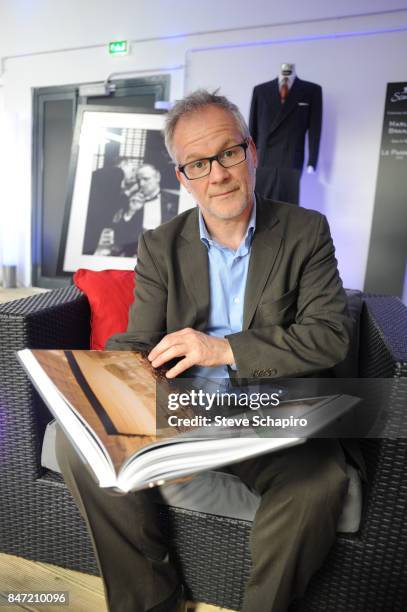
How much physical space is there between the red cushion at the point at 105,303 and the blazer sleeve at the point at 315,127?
270 cm

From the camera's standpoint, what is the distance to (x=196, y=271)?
1.17 m

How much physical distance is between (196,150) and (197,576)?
103 cm

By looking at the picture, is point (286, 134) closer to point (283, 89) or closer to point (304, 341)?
point (283, 89)

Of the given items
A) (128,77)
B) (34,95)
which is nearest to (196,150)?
(128,77)

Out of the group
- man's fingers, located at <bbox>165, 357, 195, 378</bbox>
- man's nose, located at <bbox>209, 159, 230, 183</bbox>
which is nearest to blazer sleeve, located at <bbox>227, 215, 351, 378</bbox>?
man's fingers, located at <bbox>165, 357, 195, 378</bbox>

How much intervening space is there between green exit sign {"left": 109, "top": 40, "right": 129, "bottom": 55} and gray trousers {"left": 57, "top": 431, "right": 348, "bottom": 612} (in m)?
4.35

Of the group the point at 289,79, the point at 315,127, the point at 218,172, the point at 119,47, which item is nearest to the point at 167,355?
the point at 218,172

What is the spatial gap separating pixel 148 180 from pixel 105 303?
2.74 meters

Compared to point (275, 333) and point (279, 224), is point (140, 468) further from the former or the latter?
point (279, 224)

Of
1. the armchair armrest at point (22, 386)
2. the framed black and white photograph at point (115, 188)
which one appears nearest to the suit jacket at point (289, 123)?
the framed black and white photograph at point (115, 188)

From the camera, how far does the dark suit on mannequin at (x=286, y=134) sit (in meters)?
3.52

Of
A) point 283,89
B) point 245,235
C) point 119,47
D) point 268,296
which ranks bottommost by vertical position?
point 268,296

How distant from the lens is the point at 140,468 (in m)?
0.56

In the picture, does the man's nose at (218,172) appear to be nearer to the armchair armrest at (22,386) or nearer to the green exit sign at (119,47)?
the armchair armrest at (22,386)
